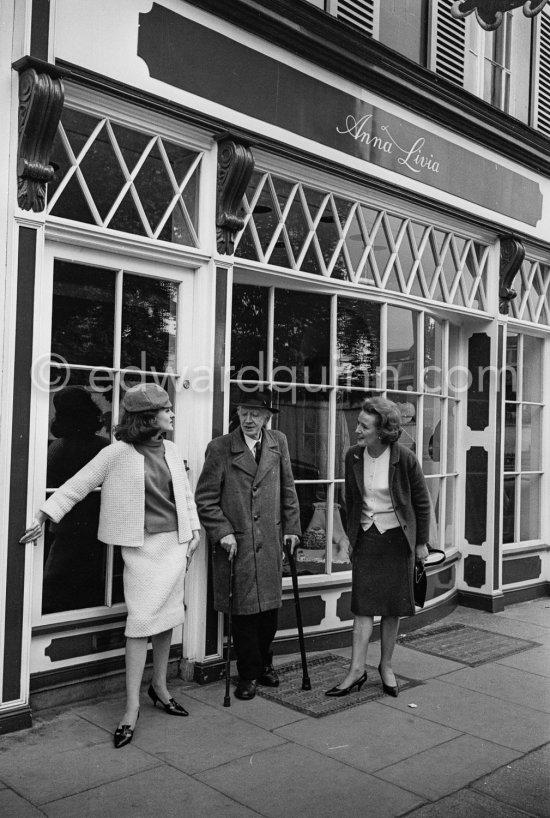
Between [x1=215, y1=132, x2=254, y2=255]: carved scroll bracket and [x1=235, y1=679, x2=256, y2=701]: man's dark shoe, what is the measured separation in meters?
2.65

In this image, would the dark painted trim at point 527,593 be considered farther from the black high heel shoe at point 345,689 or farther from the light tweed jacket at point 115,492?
the light tweed jacket at point 115,492

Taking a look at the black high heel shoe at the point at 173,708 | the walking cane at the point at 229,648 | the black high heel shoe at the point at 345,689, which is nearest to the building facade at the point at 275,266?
the walking cane at the point at 229,648

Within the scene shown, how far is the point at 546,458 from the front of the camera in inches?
333

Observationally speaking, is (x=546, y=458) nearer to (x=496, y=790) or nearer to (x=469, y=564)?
(x=469, y=564)

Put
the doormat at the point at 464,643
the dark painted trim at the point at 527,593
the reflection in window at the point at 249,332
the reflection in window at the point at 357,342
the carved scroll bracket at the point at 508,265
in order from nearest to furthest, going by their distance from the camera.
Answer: the reflection in window at the point at 249,332 → the doormat at the point at 464,643 → the reflection in window at the point at 357,342 → the carved scroll bracket at the point at 508,265 → the dark painted trim at the point at 527,593

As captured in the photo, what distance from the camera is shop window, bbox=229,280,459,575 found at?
18.8 feet

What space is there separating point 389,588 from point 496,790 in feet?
4.96

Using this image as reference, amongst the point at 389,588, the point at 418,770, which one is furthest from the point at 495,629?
the point at 418,770

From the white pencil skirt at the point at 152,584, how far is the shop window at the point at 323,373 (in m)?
1.41

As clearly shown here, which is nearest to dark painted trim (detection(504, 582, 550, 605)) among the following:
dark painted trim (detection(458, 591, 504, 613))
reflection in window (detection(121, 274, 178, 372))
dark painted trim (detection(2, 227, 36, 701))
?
dark painted trim (detection(458, 591, 504, 613))

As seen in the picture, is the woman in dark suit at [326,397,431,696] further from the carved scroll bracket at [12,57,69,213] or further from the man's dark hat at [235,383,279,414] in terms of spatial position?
the carved scroll bracket at [12,57,69,213]

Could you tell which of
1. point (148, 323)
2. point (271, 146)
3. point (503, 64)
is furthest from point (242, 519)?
point (503, 64)

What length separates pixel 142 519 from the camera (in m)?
4.31

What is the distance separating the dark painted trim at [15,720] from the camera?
4.10 metres
